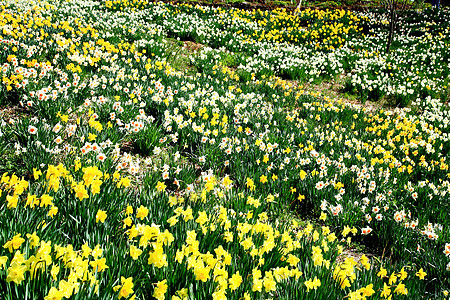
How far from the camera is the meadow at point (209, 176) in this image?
177 centimetres

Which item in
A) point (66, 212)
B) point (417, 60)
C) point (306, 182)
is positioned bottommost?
point (306, 182)

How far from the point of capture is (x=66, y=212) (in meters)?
2.06

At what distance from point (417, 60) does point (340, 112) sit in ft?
18.2

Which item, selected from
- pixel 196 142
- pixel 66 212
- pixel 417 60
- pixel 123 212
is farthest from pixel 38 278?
pixel 417 60

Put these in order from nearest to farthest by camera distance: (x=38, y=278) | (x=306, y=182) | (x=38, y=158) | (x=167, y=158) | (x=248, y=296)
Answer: (x=38, y=278)
(x=248, y=296)
(x=38, y=158)
(x=306, y=182)
(x=167, y=158)

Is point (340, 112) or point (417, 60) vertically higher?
point (417, 60)

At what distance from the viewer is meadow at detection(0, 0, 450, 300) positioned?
1772 millimetres

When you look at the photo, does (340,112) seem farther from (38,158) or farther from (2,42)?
(2,42)

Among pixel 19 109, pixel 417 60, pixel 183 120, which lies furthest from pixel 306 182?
pixel 417 60

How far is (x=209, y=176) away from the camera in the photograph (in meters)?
2.92

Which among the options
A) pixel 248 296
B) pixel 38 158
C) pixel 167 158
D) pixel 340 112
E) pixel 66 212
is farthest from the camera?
pixel 340 112

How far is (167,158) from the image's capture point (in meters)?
3.87

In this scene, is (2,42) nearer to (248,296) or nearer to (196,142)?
(196,142)

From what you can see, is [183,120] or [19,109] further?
[183,120]
